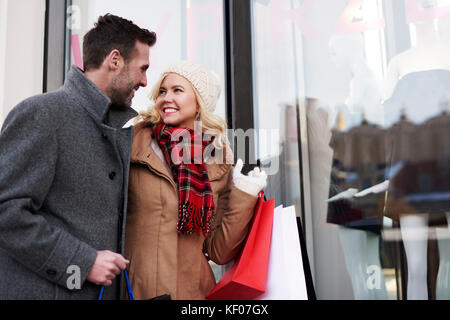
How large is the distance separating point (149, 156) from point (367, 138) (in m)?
0.86

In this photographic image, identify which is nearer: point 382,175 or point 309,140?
point 382,175

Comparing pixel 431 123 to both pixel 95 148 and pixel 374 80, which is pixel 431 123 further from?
pixel 95 148

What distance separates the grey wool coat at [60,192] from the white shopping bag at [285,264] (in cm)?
44

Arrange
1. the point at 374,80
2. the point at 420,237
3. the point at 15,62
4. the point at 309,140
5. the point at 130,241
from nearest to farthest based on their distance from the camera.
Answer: the point at 130,241 < the point at 420,237 < the point at 374,80 < the point at 309,140 < the point at 15,62

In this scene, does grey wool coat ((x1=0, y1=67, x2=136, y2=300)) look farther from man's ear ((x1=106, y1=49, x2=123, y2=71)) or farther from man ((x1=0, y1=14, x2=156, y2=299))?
man's ear ((x1=106, y1=49, x2=123, y2=71))

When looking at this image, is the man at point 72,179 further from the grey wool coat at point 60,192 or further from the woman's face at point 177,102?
the woman's face at point 177,102

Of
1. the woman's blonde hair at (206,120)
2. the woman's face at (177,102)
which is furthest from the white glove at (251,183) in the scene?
the woman's face at (177,102)

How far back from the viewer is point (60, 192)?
1184 millimetres

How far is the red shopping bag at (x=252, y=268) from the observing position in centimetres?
126

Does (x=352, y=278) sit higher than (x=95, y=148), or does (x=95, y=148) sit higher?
(x=95, y=148)

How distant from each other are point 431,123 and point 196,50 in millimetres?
1102

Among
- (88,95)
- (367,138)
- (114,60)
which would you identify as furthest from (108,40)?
(367,138)

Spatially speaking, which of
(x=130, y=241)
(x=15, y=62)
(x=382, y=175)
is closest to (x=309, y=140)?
(x=382, y=175)

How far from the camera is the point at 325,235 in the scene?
A: 6.10ft
